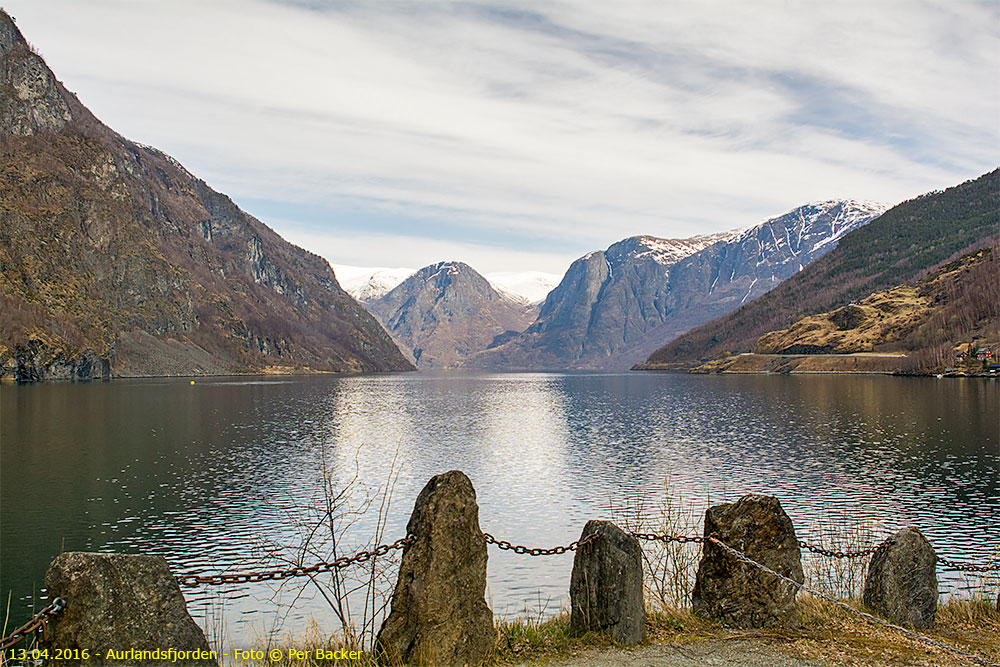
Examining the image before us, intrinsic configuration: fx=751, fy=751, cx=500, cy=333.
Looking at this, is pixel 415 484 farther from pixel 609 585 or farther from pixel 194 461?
pixel 609 585

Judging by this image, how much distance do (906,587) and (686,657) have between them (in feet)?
14.6

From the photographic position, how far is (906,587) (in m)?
12.5

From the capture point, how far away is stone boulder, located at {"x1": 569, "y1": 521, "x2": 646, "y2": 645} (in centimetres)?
1116

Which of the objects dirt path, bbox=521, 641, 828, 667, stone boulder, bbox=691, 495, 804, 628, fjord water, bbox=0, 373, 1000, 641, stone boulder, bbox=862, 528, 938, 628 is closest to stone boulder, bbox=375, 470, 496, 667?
dirt path, bbox=521, 641, 828, 667

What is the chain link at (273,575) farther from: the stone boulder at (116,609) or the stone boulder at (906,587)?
the stone boulder at (906,587)

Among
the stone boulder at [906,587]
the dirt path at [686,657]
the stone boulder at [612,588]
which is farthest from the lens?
the stone boulder at [906,587]

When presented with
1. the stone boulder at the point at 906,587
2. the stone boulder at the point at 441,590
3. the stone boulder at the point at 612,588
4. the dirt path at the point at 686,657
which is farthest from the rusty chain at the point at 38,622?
the stone boulder at the point at 906,587

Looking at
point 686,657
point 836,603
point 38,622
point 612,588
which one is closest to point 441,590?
point 612,588

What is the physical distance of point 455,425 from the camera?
83.5m

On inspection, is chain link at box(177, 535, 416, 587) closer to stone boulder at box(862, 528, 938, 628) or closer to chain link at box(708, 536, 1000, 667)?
chain link at box(708, 536, 1000, 667)

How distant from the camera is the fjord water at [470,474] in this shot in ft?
92.3

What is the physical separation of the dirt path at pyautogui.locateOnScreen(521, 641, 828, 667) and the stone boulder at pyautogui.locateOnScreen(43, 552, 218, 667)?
471 cm

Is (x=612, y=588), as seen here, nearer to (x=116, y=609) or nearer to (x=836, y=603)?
(x=836, y=603)

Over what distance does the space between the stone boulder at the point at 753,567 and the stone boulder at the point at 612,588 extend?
1.58 m
